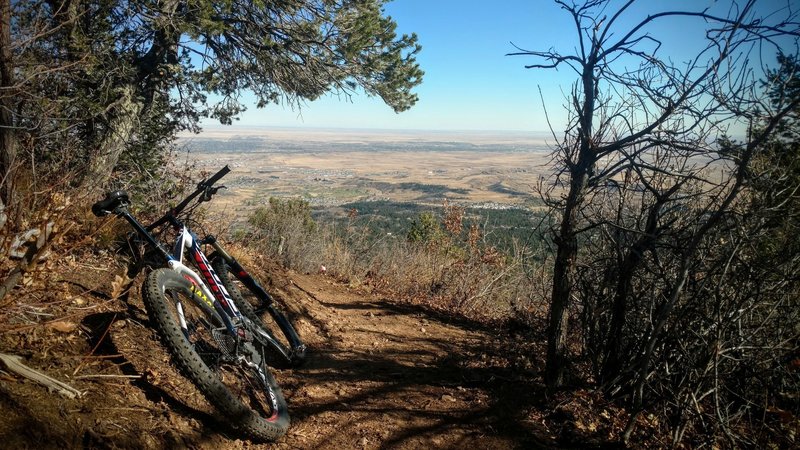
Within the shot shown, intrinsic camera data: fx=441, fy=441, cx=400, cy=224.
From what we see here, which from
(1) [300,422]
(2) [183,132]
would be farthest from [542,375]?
(2) [183,132]

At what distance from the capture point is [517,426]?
3.47m

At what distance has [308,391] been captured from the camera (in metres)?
3.80

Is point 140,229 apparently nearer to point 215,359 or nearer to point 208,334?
point 208,334

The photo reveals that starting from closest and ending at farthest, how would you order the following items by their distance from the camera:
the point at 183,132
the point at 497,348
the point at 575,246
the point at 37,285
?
1. the point at 37,285
2. the point at 575,246
3. the point at 497,348
4. the point at 183,132

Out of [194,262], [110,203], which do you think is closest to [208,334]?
[194,262]

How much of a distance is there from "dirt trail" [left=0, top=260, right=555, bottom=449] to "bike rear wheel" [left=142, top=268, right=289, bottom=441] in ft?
0.58

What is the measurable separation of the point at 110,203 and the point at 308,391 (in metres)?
2.13

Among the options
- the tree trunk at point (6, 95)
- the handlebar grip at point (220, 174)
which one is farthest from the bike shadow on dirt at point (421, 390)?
the tree trunk at point (6, 95)

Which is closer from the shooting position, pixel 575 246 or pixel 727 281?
pixel 727 281

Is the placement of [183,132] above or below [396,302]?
above

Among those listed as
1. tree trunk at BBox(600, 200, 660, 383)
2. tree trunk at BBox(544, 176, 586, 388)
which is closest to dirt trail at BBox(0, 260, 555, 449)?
tree trunk at BBox(544, 176, 586, 388)

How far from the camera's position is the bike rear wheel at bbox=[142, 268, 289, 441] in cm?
248

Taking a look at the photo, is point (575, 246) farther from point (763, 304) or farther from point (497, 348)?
point (497, 348)

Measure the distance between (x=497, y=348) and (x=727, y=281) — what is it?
8.60 feet
